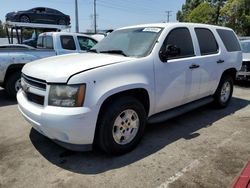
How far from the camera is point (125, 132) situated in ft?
12.7

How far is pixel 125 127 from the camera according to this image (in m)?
3.84

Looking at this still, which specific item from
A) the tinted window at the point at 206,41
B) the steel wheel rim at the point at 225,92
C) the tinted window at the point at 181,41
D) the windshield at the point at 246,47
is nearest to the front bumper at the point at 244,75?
the windshield at the point at 246,47

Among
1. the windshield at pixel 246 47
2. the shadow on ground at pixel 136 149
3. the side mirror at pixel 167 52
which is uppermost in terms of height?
the side mirror at pixel 167 52

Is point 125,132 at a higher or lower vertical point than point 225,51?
lower

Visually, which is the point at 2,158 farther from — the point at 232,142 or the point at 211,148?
the point at 232,142

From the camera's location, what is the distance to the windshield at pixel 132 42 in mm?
A: 4188

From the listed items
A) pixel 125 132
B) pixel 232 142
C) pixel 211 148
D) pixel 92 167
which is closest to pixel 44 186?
pixel 92 167

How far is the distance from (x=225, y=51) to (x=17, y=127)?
4516mm

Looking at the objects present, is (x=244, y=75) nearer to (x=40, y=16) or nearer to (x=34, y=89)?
(x=34, y=89)

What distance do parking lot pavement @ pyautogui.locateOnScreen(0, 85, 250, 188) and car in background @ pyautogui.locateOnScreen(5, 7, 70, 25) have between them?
11.2 metres

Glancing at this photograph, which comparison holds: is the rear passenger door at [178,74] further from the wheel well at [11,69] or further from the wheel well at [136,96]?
the wheel well at [11,69]

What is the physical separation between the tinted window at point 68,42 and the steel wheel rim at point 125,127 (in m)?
5.23

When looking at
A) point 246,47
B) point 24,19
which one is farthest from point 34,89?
point 24,19

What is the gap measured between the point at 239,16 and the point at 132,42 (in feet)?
79.0
